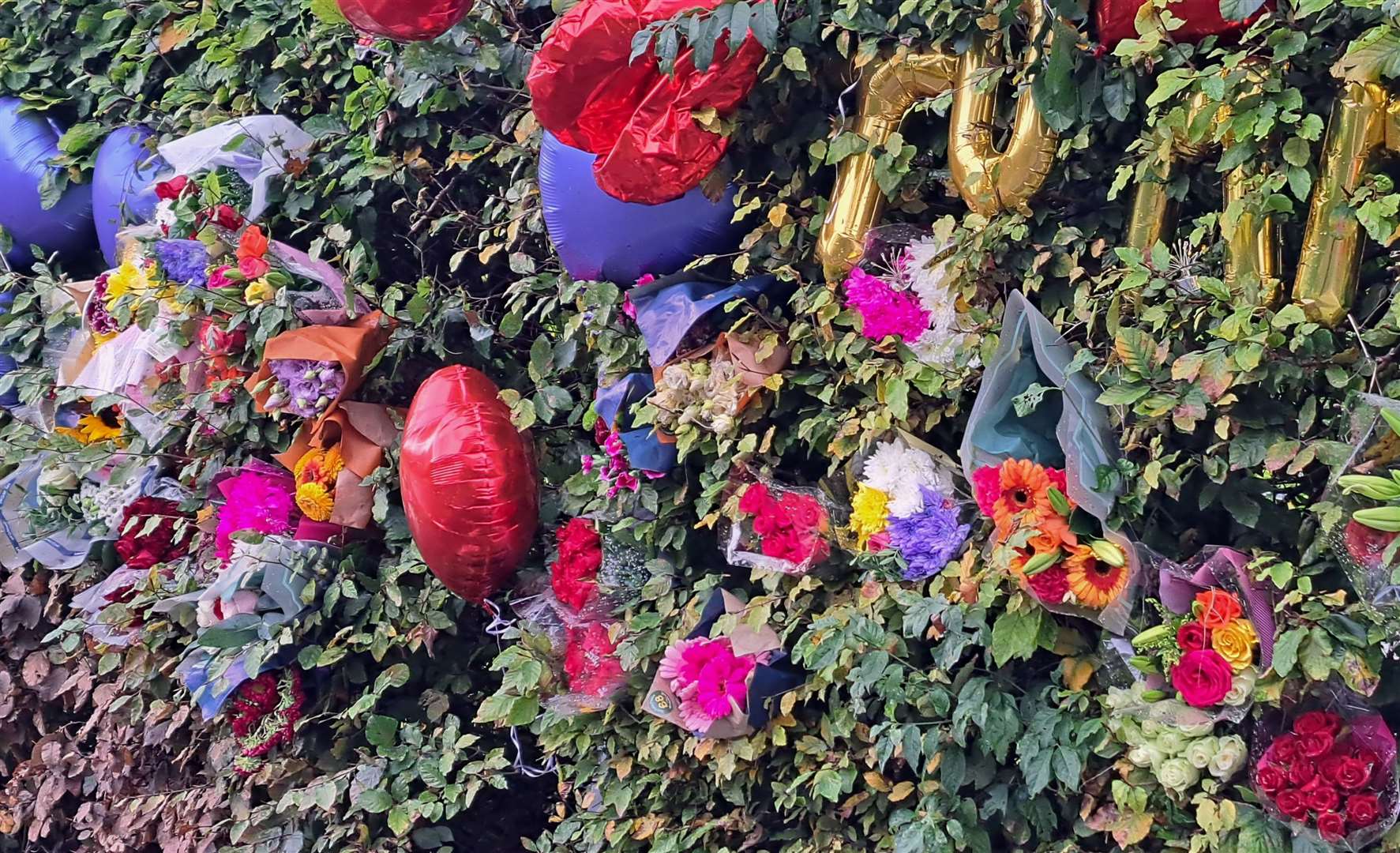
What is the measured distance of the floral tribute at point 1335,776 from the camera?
4.40 ft

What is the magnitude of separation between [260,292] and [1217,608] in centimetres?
176

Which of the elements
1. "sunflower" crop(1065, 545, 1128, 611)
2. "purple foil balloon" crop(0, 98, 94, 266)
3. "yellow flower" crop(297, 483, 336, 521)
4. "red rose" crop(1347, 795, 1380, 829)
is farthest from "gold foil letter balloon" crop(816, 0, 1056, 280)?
"purple foil balloon" crop(0, 98, 94, 266)

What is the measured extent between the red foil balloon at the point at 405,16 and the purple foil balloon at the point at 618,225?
259 millimetres

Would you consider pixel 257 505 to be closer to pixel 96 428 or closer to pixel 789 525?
pixel 96 428

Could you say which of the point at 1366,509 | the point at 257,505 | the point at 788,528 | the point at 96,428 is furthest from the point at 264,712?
the point at 1366,509

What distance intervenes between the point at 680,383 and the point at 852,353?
272mm

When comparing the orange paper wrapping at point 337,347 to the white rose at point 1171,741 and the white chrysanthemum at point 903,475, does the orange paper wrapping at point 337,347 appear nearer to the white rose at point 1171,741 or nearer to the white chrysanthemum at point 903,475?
the white chrysanthemum at point 903,475

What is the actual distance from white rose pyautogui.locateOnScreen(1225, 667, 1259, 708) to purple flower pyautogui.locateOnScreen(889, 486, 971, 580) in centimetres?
39

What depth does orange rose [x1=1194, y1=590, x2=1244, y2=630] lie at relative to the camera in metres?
1.41

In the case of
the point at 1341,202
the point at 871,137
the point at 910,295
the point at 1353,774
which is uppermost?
the point at 1341,202

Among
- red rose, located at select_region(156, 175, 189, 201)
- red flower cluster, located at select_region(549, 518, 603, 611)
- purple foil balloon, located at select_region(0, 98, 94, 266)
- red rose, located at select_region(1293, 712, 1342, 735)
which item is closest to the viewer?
red rose, located at select_region(1293, 712, 1342, 735)

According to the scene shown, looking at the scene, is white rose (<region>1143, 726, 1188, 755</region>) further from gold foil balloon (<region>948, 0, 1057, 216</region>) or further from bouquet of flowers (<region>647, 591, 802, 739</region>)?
gold foil balloon (<region>948, 0, 1057, 216</region>)

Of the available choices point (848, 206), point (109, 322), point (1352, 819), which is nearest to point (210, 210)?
point (109, 322)

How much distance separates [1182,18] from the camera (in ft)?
4.72
